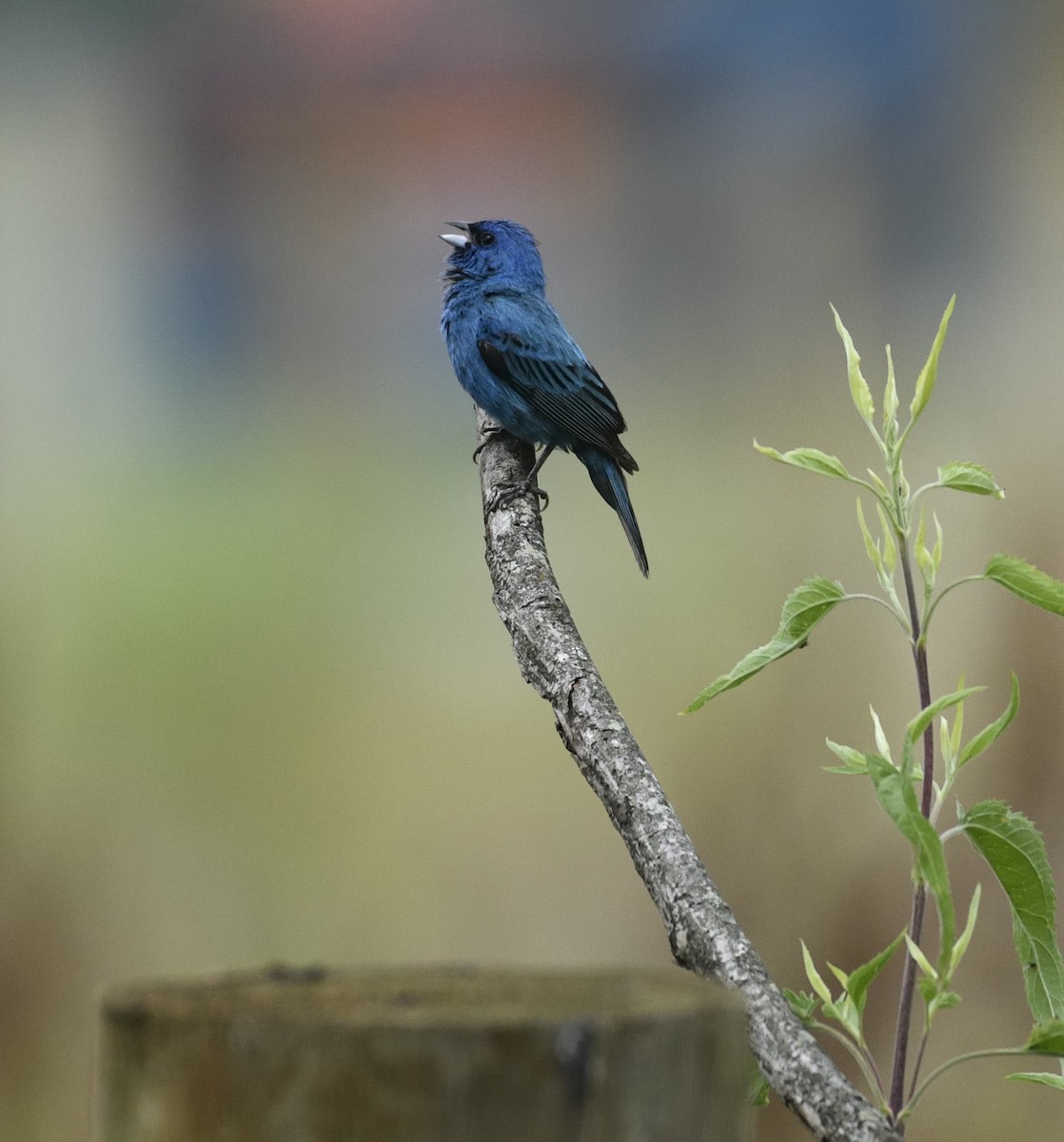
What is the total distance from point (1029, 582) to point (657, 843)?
1.21ft

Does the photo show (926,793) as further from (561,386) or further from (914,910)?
(561,386)

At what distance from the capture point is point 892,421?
118cm

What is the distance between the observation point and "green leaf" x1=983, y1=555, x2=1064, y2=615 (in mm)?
1078

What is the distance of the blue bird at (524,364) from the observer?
307cm

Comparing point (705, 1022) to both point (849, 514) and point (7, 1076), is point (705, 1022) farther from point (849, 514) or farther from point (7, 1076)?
point (7, 1076)

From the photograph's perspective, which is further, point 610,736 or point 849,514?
point 849,514

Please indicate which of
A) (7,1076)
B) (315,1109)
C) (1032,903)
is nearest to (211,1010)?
(315,1109)

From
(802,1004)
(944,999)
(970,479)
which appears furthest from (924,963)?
Answer: (970,479)

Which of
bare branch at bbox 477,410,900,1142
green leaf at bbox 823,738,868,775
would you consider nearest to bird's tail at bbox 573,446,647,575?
bare branch at bbox 477,410,900,1142

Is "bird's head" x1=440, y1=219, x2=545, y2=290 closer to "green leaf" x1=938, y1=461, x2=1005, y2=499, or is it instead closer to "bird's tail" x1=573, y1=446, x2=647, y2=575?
"bird's tail" x1=573, y1=446, x2=647, y2=575

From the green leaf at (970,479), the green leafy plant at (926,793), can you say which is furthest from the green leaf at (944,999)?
the green leaf at (970,479)

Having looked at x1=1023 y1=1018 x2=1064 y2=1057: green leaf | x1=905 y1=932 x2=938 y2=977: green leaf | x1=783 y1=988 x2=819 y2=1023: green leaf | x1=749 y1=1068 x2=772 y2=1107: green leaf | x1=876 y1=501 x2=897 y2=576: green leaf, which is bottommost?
x1=749 y1=1068 x2=772 y2=1107: green leaf

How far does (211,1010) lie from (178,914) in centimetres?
344

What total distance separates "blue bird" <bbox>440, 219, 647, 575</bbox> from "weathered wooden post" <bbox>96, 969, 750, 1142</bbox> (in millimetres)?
2268
